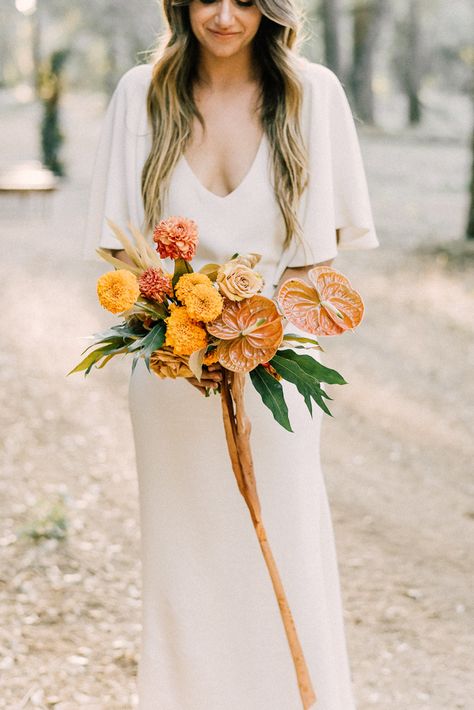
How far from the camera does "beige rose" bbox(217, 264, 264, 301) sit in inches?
90.1

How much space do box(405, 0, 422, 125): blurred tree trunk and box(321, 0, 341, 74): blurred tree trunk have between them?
544 cm

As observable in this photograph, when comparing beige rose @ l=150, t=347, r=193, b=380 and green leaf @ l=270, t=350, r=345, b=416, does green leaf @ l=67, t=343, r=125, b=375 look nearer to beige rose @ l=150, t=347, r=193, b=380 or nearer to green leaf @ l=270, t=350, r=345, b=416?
beige rose @ l=150, t=347, r=193, b=380

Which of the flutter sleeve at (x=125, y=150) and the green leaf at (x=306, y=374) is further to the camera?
the flutter sleeve at (x=125, y=150)

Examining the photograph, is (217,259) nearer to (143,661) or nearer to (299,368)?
(299,368)

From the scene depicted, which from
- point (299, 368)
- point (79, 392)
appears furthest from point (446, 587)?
point (79, 392)

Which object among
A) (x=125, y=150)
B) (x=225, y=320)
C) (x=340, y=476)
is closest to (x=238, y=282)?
(x=225, y=320)

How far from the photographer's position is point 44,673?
3820 mm

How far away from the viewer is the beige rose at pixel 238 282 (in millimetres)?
2289

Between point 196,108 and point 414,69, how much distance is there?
28.1 metres

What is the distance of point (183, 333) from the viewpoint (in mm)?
2277

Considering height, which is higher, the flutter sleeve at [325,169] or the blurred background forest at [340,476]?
the flutter sleeve at [325,169]

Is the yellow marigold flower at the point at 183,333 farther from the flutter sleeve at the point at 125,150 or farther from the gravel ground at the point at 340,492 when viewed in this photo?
the gravel ground at the point at 340,492

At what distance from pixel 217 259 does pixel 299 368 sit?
597 millimetres

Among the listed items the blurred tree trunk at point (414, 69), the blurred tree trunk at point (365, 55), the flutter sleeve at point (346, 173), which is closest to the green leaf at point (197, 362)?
the flutter sleeve at point (346, 173)
